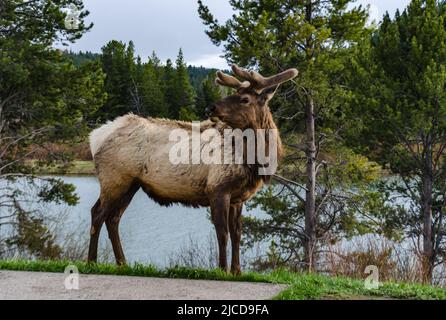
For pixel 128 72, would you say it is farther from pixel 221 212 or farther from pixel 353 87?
pixel 221 212

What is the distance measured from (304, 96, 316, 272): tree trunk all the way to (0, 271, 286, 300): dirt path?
34.6ft

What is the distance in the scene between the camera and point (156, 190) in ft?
23.1

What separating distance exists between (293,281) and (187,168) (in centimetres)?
179

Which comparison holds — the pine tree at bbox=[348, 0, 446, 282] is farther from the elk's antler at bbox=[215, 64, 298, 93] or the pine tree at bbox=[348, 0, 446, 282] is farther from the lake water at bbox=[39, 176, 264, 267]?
the elk's antler at bbox=[215, 64, 298, 93]

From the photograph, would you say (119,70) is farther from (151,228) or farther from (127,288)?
(127,288)

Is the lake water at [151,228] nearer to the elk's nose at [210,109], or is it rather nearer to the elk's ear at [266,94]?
the elk's ear at [266,94]

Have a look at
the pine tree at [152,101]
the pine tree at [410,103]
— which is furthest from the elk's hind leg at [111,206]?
the pine tree at [152,101]

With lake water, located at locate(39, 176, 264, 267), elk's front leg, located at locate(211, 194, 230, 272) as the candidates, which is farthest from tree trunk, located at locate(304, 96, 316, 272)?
elk's front leg, located at locate(211, 194, 230, 272)

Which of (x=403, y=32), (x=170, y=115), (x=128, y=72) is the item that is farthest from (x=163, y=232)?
(x=128, y=72)

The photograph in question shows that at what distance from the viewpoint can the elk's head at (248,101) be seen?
20.7 feet

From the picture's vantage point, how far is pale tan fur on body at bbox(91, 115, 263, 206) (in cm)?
662

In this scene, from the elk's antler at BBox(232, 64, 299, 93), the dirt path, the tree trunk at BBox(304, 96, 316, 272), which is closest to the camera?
the dirt path

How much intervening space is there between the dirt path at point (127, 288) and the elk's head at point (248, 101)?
5.83 ft

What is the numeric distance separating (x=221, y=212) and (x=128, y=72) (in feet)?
139
